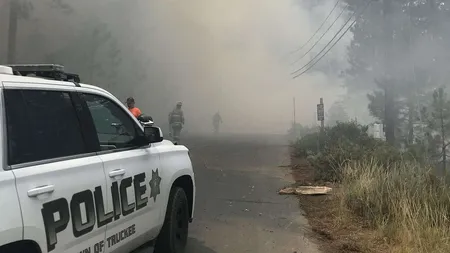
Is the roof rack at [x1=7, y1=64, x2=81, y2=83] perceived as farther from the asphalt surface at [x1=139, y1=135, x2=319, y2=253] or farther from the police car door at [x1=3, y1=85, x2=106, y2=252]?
the asphalt surface at [x1=139, y1=135, x2=319, y2=253]

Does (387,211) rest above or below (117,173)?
below

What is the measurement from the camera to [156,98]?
35.2m

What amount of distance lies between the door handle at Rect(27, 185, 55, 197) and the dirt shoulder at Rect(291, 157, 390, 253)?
9.60 ft

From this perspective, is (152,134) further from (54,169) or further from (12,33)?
(12,33)

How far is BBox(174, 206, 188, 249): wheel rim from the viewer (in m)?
4.00

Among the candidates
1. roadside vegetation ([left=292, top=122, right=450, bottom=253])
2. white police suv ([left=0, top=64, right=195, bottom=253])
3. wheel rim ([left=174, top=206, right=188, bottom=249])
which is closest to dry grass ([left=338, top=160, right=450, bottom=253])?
roadside vegetation ([left=292, top=122, right=450, bottom=253])

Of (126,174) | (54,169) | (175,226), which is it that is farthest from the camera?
(175,226)

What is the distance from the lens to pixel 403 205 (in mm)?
4730

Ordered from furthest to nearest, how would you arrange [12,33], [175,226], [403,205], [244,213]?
[12,33] → [244,213] → [403,205] → [175,226]

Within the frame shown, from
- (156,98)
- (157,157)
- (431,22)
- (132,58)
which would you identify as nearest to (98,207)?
(157,157)

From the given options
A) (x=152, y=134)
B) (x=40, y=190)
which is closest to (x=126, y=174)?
(x=152, y=134)

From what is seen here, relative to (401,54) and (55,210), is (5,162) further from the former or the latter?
(401,54)

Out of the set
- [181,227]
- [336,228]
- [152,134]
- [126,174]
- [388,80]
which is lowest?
[336,228]

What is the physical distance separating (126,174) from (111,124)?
0.49 meters
